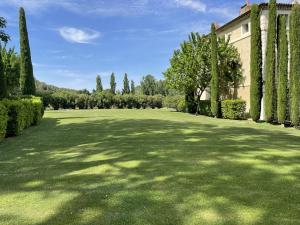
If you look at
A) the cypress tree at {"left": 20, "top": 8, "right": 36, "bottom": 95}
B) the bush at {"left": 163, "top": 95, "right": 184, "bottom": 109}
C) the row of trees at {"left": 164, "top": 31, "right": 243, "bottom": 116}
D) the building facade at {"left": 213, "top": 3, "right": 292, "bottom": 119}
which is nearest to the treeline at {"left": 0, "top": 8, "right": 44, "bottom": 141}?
the cypress tree at {"left": 20, "top": 8, "right": 36, "bottom": 95}

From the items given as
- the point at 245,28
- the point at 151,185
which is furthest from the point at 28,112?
the point at 245,28

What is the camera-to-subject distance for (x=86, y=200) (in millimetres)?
4594

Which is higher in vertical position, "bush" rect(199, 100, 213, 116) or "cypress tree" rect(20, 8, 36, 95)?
"cypress tree" rect(20, 8, 36, 95)

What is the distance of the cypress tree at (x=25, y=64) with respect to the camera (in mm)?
23906

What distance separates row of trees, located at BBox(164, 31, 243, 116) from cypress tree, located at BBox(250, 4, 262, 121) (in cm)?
472

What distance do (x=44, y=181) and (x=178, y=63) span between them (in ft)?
79.2

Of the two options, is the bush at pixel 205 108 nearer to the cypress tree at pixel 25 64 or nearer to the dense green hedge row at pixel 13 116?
the cypress tree at pixel 25 64

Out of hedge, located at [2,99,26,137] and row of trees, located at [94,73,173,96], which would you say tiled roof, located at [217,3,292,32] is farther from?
row of trees, located at [94,73,173,96]

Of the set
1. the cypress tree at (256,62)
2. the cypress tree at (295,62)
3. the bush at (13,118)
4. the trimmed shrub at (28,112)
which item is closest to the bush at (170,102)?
the cypress tree at (256,62)

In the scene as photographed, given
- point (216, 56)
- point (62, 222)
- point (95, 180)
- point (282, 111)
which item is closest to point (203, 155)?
point (95, 180)

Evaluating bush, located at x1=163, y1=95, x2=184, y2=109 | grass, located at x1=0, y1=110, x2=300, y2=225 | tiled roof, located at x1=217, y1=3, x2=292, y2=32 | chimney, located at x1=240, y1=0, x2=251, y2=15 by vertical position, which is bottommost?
grass, located at x1=0, y1=110, x2=300, y2=225

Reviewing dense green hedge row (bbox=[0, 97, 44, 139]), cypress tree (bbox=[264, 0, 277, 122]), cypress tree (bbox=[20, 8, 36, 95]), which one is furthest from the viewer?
cypress tree (bbox=[20, 8, 36, 95])

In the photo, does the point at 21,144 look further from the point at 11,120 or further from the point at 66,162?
the point at 66,162

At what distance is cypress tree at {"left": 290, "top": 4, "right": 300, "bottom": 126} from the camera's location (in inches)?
671
